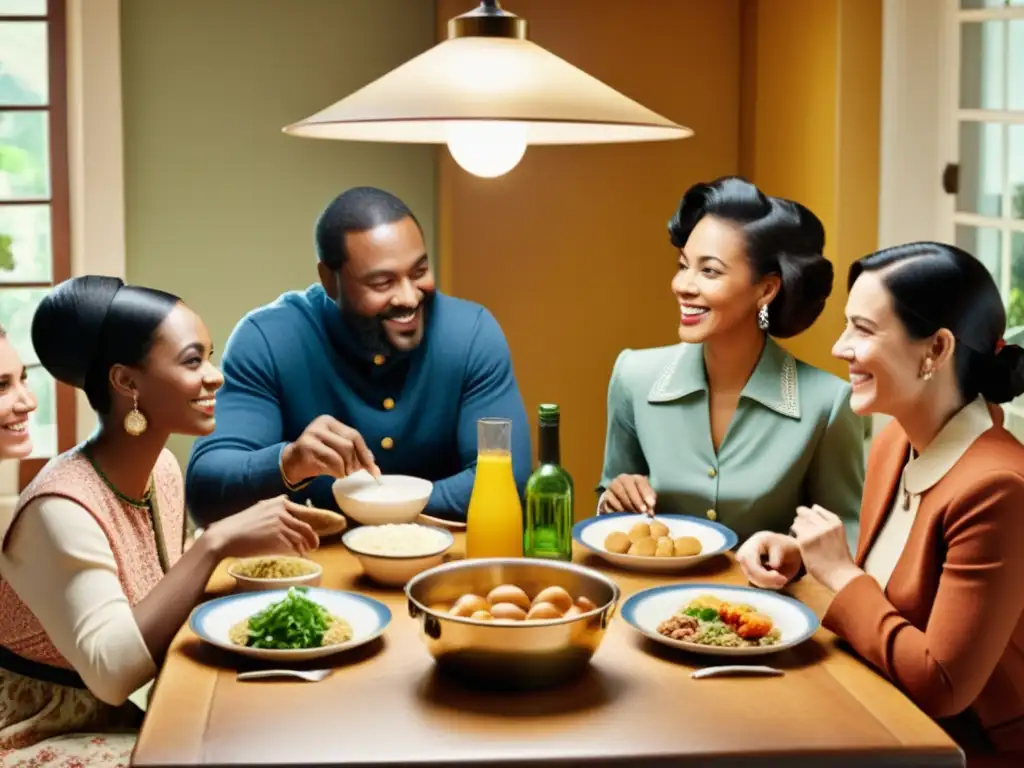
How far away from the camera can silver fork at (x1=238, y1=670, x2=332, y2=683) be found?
5.28 feet

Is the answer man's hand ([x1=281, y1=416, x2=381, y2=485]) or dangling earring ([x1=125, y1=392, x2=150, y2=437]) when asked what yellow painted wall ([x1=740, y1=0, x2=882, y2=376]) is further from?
dangling earring ([x1=125, y1=392, x2=150, y2=437])

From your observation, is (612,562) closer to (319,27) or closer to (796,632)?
(796,632)

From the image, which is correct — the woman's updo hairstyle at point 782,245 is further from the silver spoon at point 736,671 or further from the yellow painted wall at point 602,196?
the yellow painted wall at point 602,196

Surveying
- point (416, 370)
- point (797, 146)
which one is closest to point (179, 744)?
point (416, 370)

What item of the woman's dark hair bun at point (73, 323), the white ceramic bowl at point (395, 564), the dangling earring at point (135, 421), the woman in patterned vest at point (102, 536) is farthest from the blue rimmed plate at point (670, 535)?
the woman's dark hair bun at point (73, 323)

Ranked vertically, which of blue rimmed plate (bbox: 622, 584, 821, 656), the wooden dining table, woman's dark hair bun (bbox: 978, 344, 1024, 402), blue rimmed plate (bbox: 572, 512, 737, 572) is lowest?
the wooden dining table

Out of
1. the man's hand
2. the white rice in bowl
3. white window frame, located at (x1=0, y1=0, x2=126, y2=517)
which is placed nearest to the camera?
the white rice in bowl

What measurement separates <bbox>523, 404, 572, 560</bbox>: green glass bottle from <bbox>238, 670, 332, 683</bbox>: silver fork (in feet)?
1.77

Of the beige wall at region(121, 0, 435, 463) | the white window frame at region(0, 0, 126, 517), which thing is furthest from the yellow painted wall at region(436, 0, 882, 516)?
the white window frame at region(0, 0, 126, 517)

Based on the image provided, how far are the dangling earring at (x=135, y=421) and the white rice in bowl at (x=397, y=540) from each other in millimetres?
354

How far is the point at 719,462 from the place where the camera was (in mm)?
2432

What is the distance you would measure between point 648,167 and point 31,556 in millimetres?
2383

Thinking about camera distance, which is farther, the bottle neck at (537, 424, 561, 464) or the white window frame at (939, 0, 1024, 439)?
the white window frame at (939, 0, 1024, 439)

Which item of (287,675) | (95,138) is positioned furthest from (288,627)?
(95,138)
